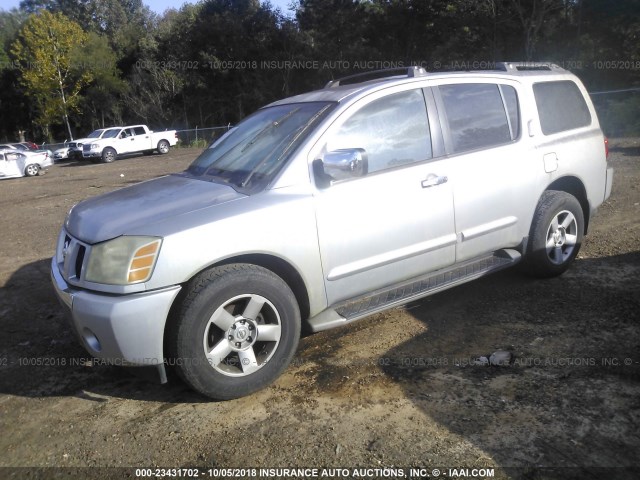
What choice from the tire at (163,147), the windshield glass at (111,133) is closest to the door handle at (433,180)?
the windshield glass at (111,133)

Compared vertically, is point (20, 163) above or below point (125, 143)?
below

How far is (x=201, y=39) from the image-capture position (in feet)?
127

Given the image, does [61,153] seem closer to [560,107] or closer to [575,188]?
[560,107]

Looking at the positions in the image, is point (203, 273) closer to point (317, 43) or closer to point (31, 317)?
point (31, 317)

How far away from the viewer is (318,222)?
→ 3400mm

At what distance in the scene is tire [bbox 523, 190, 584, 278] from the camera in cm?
452

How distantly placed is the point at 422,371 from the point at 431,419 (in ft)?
1.78

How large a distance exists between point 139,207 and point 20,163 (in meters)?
20.5

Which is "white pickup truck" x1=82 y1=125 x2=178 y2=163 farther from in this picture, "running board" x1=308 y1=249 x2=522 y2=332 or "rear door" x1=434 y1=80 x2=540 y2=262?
"running board" x1=308 y1=249 x2=522 y2=332

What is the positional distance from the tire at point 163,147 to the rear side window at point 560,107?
2554 centimetres

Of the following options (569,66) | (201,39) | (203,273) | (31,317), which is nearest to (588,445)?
(203,273)

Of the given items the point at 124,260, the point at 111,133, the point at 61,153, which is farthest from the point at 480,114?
the point at 61,153

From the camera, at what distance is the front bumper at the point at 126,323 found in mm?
2920

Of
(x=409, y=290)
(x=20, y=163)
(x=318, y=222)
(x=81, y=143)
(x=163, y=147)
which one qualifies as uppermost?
(x=81, y=143)
